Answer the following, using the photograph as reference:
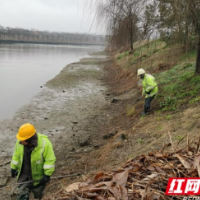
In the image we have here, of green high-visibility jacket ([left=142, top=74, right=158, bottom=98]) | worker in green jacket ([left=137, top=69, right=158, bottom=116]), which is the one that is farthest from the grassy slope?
green high-visibility jacket ([left=142, top=74, right=158, bottom=98])

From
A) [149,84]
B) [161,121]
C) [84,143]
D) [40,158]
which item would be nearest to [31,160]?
[40,158]

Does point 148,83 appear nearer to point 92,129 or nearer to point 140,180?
point 92,129

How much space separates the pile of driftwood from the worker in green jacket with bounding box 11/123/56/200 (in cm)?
166

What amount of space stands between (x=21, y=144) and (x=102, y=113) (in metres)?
8.29

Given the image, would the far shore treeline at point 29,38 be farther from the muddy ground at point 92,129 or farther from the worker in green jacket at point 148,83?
the worker in green jacket at point 148,83

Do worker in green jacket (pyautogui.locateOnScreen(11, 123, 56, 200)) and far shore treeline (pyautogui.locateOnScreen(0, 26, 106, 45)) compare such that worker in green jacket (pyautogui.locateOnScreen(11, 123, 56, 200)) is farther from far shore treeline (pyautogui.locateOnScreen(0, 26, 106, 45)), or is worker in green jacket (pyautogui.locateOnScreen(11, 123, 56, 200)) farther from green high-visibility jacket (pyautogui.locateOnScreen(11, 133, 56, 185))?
far shore treeline (pyautogui.locateOnScreen(0, 26, 106, 45))

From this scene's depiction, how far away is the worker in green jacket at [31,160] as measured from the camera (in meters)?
3.94

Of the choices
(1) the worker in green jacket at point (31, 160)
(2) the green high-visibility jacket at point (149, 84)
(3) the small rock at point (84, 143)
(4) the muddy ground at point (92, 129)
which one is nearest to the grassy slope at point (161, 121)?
(4) the muddy ground at point (92, 129)

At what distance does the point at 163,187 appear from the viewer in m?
2.31

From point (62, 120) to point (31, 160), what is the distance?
7.25 m

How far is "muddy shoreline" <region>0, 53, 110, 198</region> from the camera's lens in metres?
7.67

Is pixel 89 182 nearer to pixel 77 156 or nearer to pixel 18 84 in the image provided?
pixel 77 156

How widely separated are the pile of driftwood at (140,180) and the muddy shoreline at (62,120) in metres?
Result: 3.59

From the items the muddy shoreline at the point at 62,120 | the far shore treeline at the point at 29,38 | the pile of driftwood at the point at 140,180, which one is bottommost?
the muddy shoreline at the point at 62,120
